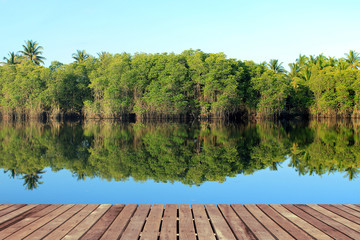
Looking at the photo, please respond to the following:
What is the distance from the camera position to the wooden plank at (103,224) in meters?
3.58

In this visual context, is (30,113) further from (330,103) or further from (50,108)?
(330,103)

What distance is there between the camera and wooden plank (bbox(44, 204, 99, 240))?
3596mm

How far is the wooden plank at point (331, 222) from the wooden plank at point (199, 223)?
1617 mm

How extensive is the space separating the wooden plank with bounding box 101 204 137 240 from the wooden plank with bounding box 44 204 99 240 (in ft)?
1.62

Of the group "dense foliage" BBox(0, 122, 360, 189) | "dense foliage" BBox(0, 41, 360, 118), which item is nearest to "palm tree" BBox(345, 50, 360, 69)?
"dense foliage" BBox(0, 41, 360, 118)

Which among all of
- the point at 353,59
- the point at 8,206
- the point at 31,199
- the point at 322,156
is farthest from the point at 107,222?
the point at 353,59

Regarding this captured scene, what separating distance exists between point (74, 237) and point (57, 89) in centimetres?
5109

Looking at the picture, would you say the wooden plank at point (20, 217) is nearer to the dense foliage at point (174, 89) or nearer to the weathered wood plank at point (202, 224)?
the weathered wood plank at point (202, 224)

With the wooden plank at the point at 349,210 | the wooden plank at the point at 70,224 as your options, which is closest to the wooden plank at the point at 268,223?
the wooden plank at the point at 349,210

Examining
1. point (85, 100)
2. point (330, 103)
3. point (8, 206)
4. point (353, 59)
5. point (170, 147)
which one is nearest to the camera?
point (8, 206)

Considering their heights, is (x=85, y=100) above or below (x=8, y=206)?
above

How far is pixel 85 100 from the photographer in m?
53.4

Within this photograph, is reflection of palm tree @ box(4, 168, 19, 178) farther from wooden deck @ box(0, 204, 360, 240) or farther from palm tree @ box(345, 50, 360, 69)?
palm tree @ box(345, 50, 360, 69)

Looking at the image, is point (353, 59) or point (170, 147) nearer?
point (170, 147)
